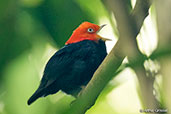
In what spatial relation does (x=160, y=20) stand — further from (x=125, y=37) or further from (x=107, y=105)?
(x=107, y=105)

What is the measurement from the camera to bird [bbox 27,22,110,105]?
294 cm

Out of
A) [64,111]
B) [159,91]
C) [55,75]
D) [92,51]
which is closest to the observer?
[64,111]

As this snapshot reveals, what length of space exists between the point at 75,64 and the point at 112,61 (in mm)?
1589

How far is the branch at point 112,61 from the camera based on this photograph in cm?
96

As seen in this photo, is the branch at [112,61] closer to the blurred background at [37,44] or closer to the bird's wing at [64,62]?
the blurred background at [37,44]

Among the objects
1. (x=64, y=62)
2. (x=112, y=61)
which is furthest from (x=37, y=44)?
(x=64, y=62)

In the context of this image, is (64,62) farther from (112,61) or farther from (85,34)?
(112,61)

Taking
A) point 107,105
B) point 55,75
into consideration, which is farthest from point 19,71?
point 55,75

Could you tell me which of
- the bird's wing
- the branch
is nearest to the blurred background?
the branch

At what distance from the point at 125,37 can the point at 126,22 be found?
0.07 meters

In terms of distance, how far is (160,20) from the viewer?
1.12m

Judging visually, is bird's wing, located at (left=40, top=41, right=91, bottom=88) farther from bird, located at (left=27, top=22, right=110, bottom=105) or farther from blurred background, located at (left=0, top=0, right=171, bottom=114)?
blurred background, located at (left=0, top=0, right=171, bottom=114)

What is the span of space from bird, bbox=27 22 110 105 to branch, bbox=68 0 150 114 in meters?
1.26

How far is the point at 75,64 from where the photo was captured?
10.2 ft
